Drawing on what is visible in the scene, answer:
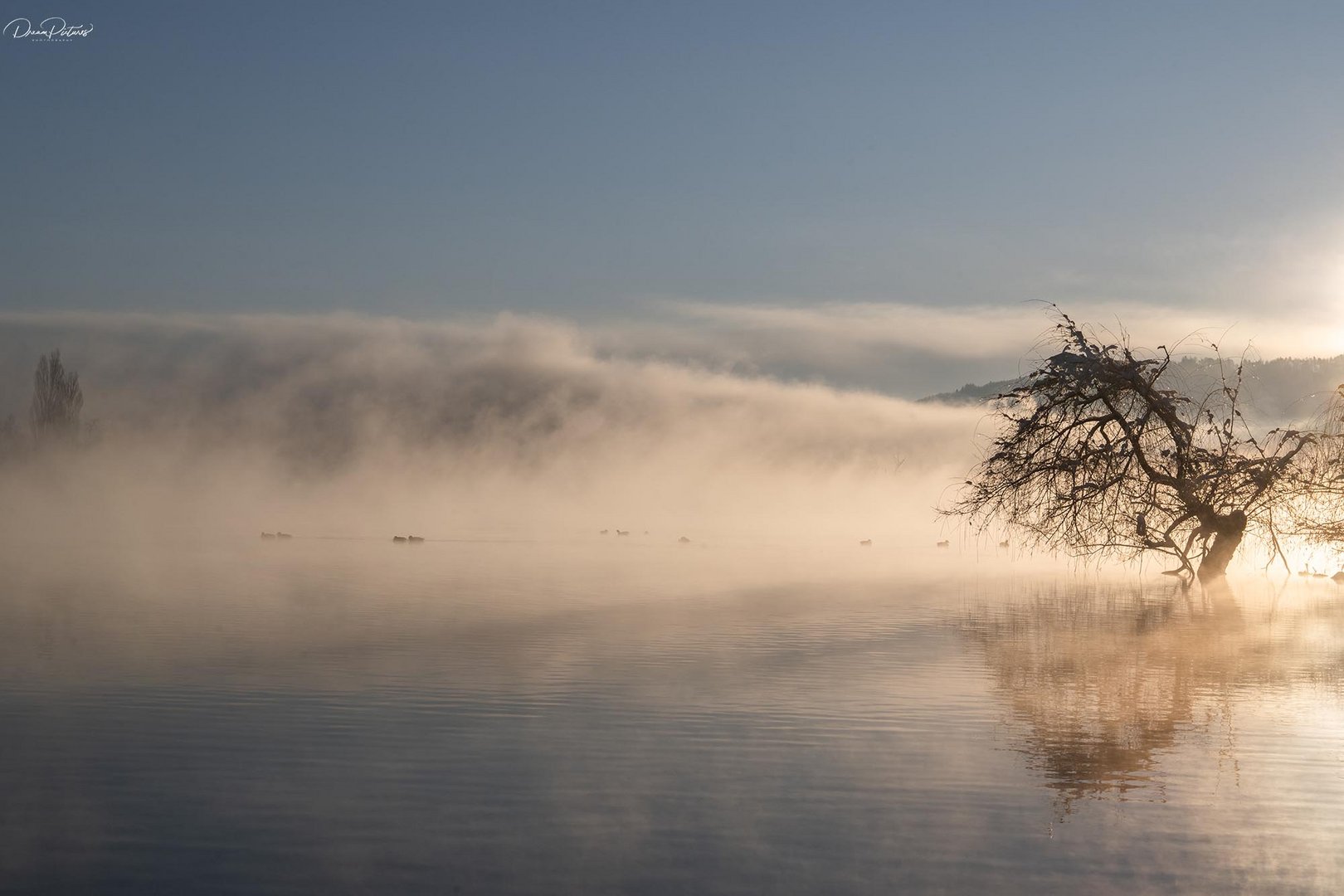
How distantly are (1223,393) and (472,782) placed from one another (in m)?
27.2

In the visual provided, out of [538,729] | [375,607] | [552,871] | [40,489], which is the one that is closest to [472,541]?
[375,607]

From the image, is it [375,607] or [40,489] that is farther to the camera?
[40,489]

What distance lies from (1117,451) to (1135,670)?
14572 mm

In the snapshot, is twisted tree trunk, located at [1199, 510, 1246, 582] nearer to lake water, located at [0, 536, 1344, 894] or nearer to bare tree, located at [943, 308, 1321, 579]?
bare tree, located at [943, 308, 1321, 579]

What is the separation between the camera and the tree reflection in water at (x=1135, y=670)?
13461 millimetres

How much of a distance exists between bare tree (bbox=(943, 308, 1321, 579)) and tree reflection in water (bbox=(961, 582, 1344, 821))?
2291mm

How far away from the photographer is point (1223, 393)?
112ft

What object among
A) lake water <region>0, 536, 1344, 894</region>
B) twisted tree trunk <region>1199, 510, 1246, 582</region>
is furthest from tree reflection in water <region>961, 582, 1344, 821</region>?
twisted tree trunk <region>1199, 510, 1246, 582</region>

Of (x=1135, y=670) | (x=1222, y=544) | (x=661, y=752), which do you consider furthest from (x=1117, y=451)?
(x=661, y=752)

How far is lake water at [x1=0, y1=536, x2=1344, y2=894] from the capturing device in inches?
376

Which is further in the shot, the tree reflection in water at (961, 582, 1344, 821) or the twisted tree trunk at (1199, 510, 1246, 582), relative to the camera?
the twisted tree trunk at (1199, 510, 1246, 582)

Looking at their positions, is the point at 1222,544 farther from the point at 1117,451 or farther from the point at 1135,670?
the point at 1135,670

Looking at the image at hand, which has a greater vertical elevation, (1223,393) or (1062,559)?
(1223,393)

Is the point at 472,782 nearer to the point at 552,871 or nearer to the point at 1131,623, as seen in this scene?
the point at 552,871
